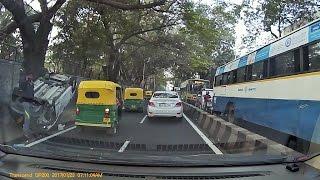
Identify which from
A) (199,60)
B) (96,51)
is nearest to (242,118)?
(96,51)

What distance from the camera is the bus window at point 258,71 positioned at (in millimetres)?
13555

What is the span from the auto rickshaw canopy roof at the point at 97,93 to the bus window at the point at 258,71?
4260 millimetres

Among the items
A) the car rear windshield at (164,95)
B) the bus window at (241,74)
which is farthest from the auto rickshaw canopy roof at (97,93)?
the car rear windshield at (164,95)

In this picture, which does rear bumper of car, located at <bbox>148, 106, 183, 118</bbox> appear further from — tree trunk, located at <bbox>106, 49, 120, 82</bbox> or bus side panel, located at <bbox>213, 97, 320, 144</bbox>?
tree trunk, located at <bbox>106, 49, 120, 82</bbox>

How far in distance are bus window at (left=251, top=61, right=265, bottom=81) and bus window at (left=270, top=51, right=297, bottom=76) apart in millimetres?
942

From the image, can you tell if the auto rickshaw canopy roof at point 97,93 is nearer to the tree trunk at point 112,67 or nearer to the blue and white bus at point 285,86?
the blue and white bus at point 285,86

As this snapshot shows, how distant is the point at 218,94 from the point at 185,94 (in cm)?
2727

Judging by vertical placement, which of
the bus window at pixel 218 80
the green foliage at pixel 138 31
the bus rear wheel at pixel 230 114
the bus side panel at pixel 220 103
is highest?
the green foliage at pixel 138 31

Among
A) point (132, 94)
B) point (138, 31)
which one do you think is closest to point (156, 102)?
point (132, 94)

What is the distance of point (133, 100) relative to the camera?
2942 cm

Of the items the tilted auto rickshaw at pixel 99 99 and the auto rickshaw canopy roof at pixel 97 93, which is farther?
the auto rickshaw canopy roof at pixel 97 93

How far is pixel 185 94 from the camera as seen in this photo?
164 ft

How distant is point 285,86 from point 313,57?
5.64 feet

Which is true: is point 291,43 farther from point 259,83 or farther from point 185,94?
point 185,94
